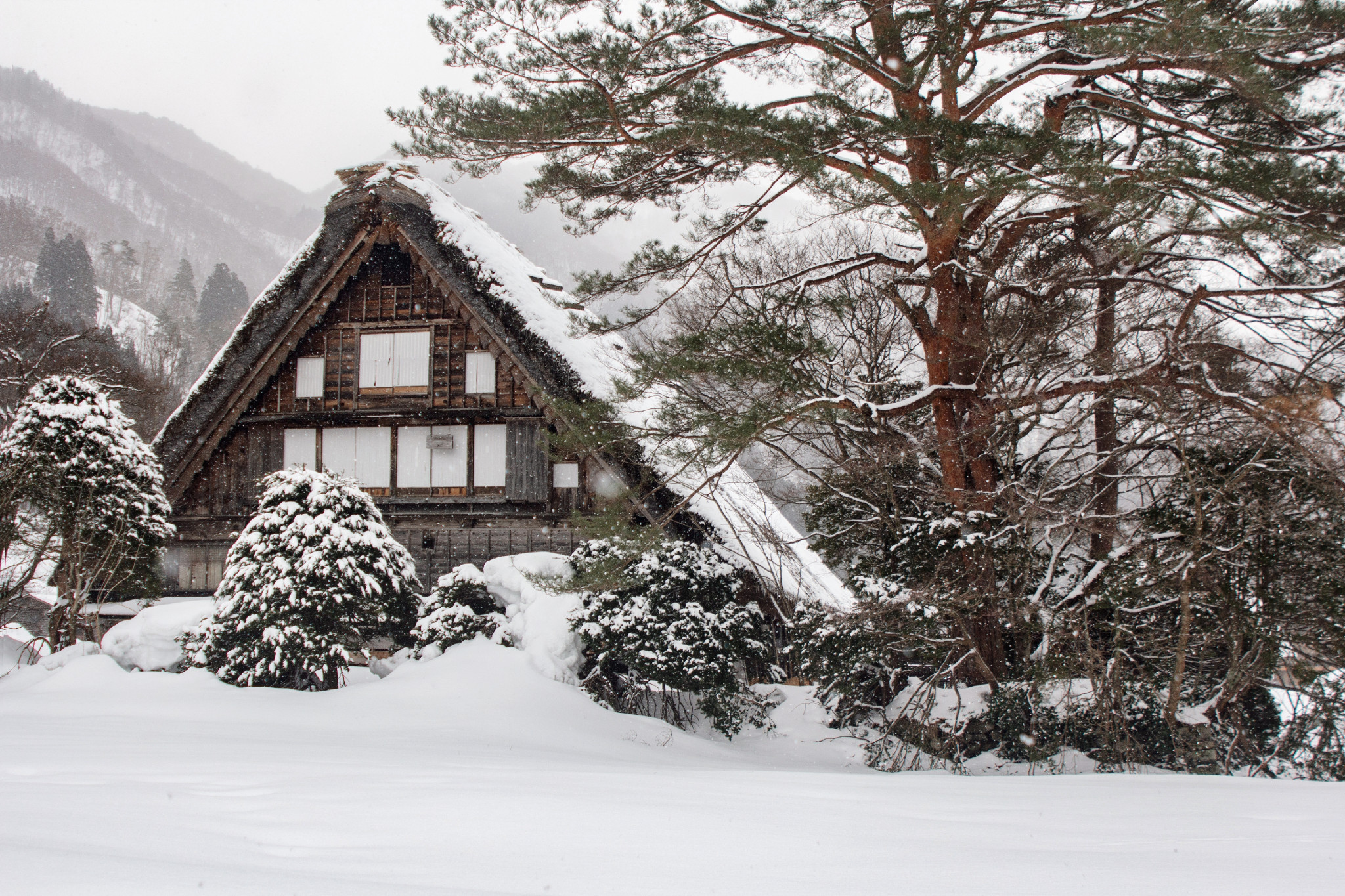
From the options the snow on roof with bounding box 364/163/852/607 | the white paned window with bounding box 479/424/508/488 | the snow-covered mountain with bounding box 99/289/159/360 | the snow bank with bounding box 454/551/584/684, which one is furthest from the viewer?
the snow-covered mountain with bounding box 99/289/159/360

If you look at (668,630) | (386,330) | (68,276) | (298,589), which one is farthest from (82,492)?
(68,276)

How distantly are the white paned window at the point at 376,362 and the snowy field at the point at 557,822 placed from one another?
5.98 m

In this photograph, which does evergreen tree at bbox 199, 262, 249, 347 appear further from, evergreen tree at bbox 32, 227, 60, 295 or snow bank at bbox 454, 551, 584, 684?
snow bank at bbox 454, 551, 584, 684

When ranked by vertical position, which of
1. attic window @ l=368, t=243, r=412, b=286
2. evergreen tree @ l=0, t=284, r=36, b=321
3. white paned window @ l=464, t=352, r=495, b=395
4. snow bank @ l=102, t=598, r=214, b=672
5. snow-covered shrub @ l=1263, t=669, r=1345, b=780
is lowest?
snow-covered shrub @ l=1263, t=669, r=1345, b=780

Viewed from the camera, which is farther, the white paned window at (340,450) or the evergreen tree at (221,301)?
the evergreen tree at (221,301)

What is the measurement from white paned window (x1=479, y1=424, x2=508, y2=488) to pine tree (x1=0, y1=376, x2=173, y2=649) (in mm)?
4102

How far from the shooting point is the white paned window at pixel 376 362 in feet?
37.9

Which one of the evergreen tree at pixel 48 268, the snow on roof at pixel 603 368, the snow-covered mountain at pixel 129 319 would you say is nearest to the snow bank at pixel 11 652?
the snow on roof at pixel 603 368

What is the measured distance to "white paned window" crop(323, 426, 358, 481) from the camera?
38.0 ft

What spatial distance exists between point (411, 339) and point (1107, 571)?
9.18 metres

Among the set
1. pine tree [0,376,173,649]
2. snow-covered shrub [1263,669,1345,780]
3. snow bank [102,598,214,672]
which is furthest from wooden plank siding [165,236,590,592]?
snow-covered shrub [1263,669,1345,780]

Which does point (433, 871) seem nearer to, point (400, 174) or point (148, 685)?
point (148, 685)

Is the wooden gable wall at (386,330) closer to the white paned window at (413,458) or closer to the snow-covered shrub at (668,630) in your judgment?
the white paned window at (413,458)

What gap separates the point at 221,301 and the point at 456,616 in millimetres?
50732
